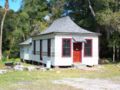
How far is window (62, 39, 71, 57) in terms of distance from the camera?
2877 cm

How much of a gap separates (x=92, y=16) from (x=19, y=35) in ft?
46.2

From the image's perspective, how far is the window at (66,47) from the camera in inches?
1133

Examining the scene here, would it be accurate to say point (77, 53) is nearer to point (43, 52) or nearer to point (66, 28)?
point (66, 28)

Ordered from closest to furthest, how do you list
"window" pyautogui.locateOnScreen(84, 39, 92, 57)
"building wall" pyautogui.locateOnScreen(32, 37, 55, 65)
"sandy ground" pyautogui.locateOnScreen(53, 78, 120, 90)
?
"sandy ground" pyautogui.locateOnScreen(53, 78, 120, 90)
"building wall" pyautogui.locateOnScreen(32, 37, 55, 65)
"window" pyautogui.locateOnScreen(84, 39, 92, 57)

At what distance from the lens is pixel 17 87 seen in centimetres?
1512

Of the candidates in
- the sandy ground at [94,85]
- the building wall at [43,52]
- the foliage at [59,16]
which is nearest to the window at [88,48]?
the building wall at [43,52]

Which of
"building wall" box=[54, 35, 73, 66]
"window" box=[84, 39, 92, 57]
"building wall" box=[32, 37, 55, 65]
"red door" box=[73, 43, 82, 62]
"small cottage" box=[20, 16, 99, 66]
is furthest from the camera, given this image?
"window" box=[84, 39, 92, 57]

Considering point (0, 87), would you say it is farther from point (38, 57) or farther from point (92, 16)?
point (92, 16)

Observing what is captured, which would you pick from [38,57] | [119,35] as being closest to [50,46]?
[38,57]

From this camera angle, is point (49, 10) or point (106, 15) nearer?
point (106, 15)

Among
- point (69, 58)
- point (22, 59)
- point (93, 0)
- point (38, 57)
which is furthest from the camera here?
point (22, 59)

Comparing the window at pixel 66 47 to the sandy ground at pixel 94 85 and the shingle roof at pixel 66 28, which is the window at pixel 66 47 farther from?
the sandy ground at pixel 94 85

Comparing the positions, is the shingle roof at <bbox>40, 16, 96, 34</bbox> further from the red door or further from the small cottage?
the red door

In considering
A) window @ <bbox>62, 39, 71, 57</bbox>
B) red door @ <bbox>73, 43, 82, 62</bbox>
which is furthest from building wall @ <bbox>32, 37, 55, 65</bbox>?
red door @ <bbox>73, 43, 82, 62</bbox>
